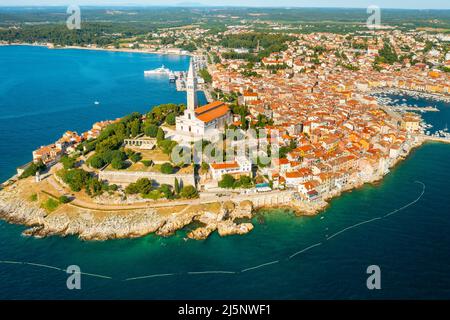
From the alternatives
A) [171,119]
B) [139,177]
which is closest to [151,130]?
[171,119]

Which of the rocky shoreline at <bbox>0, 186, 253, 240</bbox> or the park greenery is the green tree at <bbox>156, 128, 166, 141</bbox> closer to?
the park greenery

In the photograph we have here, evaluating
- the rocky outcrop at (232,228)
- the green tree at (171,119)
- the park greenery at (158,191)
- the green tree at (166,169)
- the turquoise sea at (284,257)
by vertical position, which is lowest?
the turquoise sea at (284,257)

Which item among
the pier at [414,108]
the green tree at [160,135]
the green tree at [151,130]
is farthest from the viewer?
the pier at [414,108]

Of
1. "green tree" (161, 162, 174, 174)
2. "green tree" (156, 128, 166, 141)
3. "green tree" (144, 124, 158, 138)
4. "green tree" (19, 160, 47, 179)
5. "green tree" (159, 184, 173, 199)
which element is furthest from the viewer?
"green tree" (144, 124, 158, 138)

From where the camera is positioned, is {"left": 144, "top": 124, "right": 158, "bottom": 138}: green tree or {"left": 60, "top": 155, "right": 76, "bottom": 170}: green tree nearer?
{"left": 60, "top": 155, "right": 76, "bottom": 170}: green tree

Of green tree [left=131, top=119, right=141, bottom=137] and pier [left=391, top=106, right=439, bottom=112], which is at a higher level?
pier [left=391, top=106, right=439, bottom=112]

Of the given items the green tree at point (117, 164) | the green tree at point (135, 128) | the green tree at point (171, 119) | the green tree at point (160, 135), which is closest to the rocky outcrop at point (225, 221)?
the green tree at point (117, 164)

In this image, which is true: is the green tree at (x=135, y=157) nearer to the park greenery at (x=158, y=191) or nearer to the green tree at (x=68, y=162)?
the park greenery at (x=158, y=191)

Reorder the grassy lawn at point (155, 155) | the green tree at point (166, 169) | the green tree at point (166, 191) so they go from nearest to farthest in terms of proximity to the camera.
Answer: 1. the green tree at point (166, 191)
2. the green tree at point (166, 169)
3. the grassy lawn at point (155, 155)

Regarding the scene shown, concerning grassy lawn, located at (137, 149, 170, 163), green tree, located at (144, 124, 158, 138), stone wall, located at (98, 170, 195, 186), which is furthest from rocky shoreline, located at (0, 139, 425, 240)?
green tree, located at (144, 124, 158, 138)

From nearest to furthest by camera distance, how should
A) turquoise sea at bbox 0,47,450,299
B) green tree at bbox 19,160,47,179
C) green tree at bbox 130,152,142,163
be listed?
1. turquoise sea at bbox 0,47,450,299
2. green tree at bbox 19,160,47,179
3. green tree at bbox 130,152,142,163
